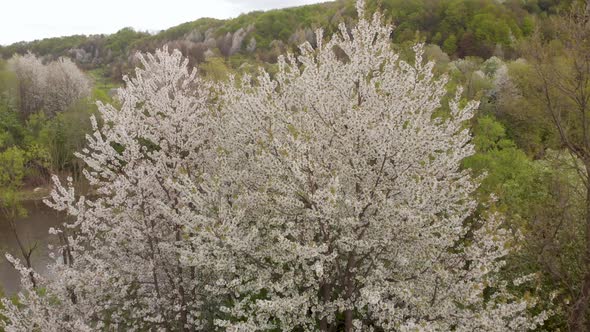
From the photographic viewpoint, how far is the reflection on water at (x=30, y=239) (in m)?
23.5

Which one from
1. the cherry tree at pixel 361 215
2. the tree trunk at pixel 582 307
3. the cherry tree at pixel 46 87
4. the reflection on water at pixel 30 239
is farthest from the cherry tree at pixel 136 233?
the cherry tree at pixel 46 87

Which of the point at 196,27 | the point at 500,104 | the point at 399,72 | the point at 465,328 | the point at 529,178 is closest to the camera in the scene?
the point at 465,328

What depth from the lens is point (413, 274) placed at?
30.5 feet

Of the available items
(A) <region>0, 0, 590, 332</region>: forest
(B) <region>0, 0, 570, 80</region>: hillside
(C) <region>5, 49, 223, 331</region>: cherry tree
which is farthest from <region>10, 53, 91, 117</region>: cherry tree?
(C) <region>5, 49, 223, 331</region>: cherry tree

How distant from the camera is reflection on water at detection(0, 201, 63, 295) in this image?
→ 2353 cm

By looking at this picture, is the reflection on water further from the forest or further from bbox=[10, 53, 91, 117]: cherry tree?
bbox=[10, 53, 91, 117]: cherry tree

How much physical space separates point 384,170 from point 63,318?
9.83 meters

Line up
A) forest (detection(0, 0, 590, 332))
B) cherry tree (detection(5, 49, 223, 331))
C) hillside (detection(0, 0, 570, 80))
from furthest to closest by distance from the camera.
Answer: hillside (detection(0, 0, 570, 80)) < cherry tree (detection(5, 49, 223, 331)) < forest (detection(0, 0, 590, 332))

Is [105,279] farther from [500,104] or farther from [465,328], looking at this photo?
[500,104]

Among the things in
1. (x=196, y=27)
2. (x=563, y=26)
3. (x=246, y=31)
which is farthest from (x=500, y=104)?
(x=196, y=27)

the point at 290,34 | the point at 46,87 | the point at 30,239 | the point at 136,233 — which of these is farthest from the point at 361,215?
the point at 290,34

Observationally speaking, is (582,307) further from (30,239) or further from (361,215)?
(30,239)

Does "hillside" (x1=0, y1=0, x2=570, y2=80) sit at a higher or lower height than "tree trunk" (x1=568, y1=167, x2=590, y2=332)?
higher

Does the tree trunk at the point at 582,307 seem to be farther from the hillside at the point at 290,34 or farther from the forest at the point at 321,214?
the hillside at the point at 290,34
